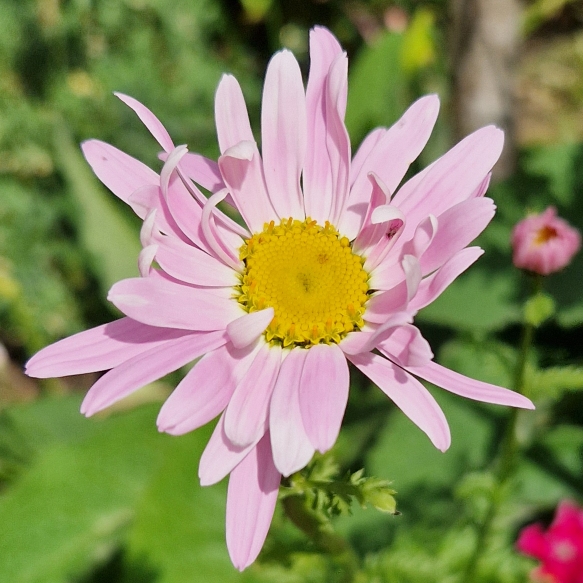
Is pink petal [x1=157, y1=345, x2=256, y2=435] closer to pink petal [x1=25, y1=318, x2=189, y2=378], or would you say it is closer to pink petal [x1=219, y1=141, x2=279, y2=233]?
pink petal [x1=25, y1=318, x2=189, y2=378]

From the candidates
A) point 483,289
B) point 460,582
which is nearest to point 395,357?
point 460,582

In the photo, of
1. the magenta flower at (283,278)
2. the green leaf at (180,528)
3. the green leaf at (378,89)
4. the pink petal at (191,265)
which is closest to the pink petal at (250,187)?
the magenta flower at (283,278)

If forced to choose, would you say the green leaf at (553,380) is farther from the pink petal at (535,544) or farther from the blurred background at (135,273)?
the pink petal at (535,544)

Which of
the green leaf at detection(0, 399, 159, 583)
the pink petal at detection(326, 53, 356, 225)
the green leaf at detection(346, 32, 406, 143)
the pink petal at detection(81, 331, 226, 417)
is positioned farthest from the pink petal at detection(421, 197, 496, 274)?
the green leaf at detection(346, 32, 406, 143)

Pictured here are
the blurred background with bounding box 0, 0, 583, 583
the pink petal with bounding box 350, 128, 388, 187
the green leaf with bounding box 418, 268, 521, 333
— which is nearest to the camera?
the pink petal with bounding box 350, 128, 388, 187

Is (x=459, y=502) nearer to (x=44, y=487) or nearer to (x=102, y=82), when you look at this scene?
(x=44, y=487)

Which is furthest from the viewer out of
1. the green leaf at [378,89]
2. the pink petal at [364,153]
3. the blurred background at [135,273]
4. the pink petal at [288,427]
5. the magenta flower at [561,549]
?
the green leaf at [378,89]
